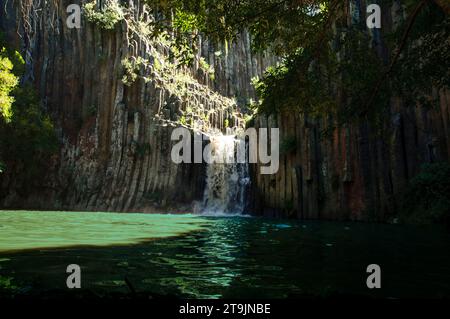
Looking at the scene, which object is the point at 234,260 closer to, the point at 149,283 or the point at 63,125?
the point at 149,283

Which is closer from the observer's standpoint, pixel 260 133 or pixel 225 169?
Answer: pixel 260 133

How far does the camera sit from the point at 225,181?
1411 inches

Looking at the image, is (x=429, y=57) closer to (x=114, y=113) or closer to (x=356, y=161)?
(x=356, y=161)

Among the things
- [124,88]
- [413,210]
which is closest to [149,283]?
[413,210]

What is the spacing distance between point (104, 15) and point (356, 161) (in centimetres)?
3027

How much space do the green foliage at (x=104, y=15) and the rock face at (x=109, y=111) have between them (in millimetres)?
573

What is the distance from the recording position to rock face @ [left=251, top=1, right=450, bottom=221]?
63.9 feet

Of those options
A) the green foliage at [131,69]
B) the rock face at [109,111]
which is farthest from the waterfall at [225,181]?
the green foliage at [131,69]

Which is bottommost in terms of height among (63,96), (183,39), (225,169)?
(225,169)

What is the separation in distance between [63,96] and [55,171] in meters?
7.69

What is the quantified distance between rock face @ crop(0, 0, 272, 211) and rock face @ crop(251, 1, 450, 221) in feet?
36.3

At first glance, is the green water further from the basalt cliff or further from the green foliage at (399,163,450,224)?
the basalt cliff

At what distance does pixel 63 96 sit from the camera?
43.0 meters

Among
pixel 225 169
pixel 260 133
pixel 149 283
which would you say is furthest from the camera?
pixel 225 169
